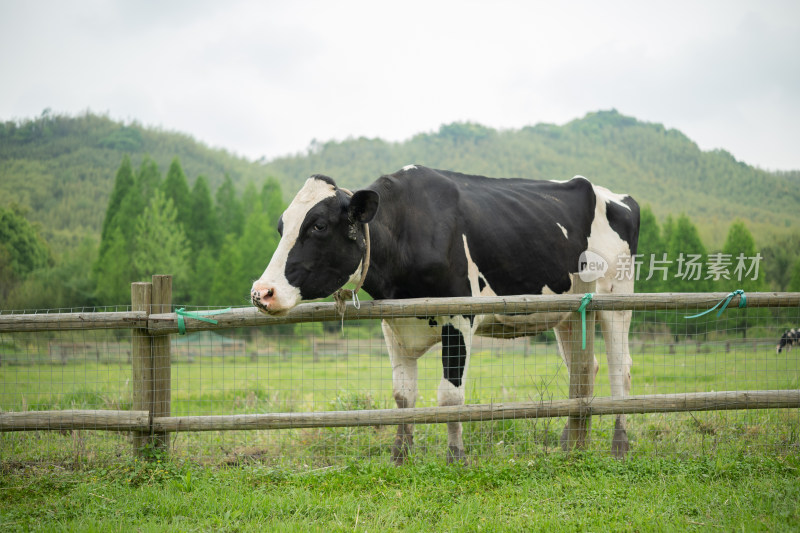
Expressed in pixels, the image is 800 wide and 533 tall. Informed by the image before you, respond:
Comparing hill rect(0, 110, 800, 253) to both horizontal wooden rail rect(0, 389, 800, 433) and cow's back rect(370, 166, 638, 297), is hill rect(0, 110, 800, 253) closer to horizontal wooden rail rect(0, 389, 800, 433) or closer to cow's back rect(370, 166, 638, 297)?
cow's back rect(370, 166, 638, 297)

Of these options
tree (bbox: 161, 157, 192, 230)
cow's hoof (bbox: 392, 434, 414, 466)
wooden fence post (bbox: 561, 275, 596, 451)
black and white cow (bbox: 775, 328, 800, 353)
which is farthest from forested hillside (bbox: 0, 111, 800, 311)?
wooden fence post (bbox: 561, 275, 596, 451)

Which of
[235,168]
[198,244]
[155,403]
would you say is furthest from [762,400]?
[235,168]

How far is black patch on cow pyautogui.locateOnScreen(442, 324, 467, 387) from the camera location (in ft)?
17.5

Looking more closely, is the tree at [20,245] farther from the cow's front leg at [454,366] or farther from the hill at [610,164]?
the cow's front leg at [454,366]

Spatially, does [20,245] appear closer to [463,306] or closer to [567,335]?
[567,335]

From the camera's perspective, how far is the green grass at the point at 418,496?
12.7ft

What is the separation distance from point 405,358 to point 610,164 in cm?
7420

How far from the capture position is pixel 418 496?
4371mm

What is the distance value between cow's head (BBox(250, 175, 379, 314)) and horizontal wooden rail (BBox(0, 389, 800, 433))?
1.02 metres

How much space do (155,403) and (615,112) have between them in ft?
314

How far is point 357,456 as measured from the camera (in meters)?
5.64

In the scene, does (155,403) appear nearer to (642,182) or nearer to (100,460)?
(100,460)

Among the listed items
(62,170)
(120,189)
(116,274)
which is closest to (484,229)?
(116,274)

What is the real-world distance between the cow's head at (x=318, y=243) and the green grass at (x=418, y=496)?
1.36 m
